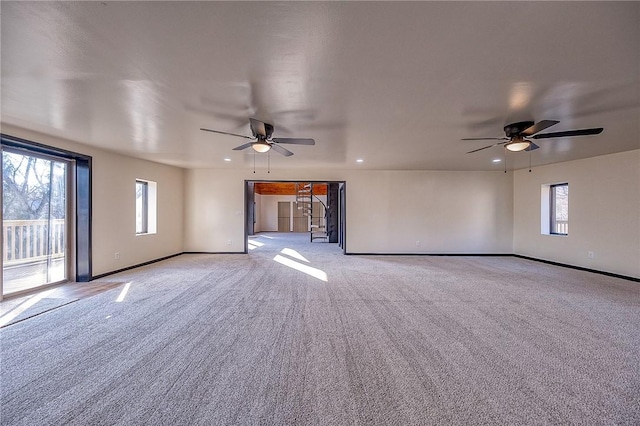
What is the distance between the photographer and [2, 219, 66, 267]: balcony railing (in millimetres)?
3803

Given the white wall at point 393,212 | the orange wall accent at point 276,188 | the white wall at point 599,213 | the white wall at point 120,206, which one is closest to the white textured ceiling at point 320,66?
the white wall at point 120,206

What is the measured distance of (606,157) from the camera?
520 centimetres

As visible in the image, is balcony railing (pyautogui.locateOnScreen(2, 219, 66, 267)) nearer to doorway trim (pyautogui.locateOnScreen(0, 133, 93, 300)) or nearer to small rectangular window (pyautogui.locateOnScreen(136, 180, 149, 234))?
doorway trim (pyautogui.locateOnScreen(0, 133, 93, 300))

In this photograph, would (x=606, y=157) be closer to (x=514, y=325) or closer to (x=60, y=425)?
(x=514, y=325)

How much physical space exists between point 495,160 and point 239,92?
219 inches

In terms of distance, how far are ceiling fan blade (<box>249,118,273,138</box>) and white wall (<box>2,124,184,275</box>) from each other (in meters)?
3.15

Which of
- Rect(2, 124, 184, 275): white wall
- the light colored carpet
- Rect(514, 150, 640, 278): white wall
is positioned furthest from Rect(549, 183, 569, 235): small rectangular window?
Rect(2, 124, 184, 275): white wall

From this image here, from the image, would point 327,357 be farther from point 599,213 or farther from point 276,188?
point 276,188

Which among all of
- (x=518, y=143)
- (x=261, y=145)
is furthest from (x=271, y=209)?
(x=518, y=143)

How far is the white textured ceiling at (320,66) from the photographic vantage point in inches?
63.6

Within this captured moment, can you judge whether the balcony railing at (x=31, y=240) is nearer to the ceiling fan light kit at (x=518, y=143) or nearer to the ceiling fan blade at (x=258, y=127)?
the ceiling fan blade at (x=258, y=127)

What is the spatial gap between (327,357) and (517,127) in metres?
3.49

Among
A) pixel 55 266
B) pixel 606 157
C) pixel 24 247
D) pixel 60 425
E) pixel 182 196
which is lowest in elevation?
pixel 60 425

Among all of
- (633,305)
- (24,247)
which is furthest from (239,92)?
(633,305)
